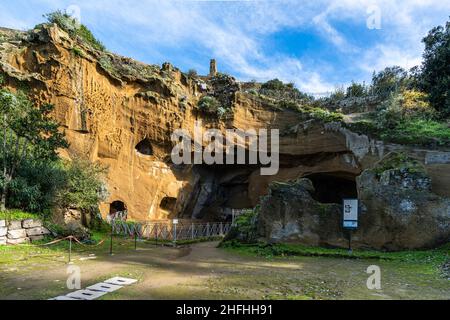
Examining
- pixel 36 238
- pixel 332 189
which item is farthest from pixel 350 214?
pixel 332 189

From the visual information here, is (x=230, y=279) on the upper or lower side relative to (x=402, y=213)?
lower

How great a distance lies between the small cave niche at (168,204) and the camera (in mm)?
29055

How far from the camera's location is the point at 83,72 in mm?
23766

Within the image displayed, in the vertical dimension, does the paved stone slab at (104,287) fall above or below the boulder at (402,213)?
below

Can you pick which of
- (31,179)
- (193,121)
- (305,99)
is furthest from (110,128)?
(305,99)

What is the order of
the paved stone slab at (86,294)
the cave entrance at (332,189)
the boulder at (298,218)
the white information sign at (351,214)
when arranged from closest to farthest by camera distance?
1. the paved stone slab at (86,294)
2. the white information sign at (351,214)
3. the boulder at (298,218)
4. the cave entrance at (332,189)

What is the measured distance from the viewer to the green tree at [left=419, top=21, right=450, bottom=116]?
12.5 metres

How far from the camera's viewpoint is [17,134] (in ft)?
48.0

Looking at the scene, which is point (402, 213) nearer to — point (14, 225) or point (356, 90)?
point (14, 225)

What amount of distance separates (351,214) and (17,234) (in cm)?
1261

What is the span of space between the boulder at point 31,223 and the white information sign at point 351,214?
12.1 meters

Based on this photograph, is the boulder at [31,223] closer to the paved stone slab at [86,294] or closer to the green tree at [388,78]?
the paved stone slab at [86,294]

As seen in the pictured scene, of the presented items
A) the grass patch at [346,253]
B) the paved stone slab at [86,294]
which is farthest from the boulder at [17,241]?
the grass patch at [346,253]

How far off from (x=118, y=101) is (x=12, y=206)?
13.4 metres
